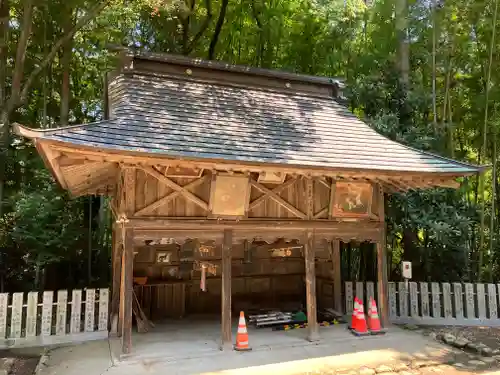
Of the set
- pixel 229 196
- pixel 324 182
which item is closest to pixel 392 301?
pixel 324 182

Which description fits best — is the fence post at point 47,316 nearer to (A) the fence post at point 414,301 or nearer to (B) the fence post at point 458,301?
(A) the fence post at point 414,301

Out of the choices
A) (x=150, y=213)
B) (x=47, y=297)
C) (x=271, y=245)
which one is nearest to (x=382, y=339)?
(x=271, y=245)

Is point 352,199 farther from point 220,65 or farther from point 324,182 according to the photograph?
point 220,65

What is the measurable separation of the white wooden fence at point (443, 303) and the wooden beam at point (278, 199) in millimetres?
3232

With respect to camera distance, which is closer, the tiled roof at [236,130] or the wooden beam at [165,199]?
the tiled roof at [236,130]

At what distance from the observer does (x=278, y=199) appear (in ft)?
22.9

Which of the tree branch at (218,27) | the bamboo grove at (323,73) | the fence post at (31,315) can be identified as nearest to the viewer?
the fence post at (31,315)

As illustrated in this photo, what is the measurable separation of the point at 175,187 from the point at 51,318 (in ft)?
12.8

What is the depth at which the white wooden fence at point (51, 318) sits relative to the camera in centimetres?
709

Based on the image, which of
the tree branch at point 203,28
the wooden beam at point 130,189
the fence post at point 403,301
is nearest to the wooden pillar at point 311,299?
the fence post at point 403,301

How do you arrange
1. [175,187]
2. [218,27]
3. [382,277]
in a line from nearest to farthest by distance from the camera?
[175,187], [382,277], [218,27]

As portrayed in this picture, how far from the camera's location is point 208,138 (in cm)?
660

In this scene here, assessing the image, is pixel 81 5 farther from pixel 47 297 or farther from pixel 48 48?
pixel 47 297

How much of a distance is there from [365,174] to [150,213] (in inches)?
152
